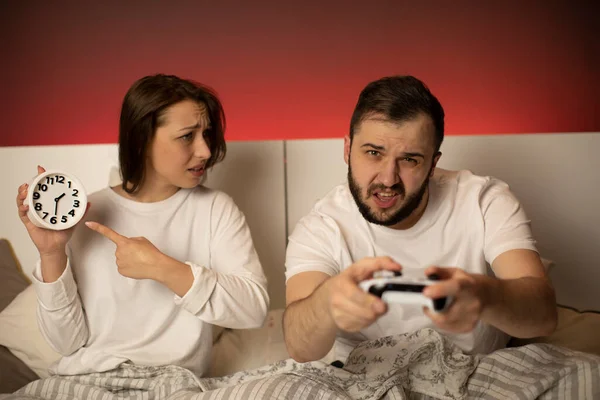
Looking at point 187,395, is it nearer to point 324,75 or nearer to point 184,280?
point 184,280

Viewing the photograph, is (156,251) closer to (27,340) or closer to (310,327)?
(310,327)

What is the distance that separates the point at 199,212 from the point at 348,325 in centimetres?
79

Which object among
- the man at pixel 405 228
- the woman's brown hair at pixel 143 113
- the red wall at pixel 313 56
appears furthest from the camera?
the red wall at pixel 313 56

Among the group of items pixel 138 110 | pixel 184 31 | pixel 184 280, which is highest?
pixel 184 31

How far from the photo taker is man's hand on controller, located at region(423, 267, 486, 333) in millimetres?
948

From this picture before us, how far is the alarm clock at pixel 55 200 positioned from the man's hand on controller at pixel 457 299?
0.91m

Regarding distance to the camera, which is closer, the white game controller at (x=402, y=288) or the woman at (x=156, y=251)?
the white game controller at (x=402, y=288)

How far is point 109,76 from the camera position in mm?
2646

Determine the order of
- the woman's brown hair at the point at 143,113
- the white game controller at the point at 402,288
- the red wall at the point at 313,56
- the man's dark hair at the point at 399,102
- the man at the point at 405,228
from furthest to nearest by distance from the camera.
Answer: the red wall at the point at 313,56 → the woman's brown hair at the point at 143,113 → the man's dark hair at the point at 399,102 → the man at the point at 405,228 → the white game controller at the point at 402,288

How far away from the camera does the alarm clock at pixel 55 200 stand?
4.99 feet

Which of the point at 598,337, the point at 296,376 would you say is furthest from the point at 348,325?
the point at 598,337

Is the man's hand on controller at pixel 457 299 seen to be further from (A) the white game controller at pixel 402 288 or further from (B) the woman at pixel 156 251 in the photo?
(B) the woman at pixel 156 251

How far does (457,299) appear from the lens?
0.97 meters

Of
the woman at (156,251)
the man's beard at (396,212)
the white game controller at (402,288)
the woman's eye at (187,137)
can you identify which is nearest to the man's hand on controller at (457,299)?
the white game controller at (402,288)
